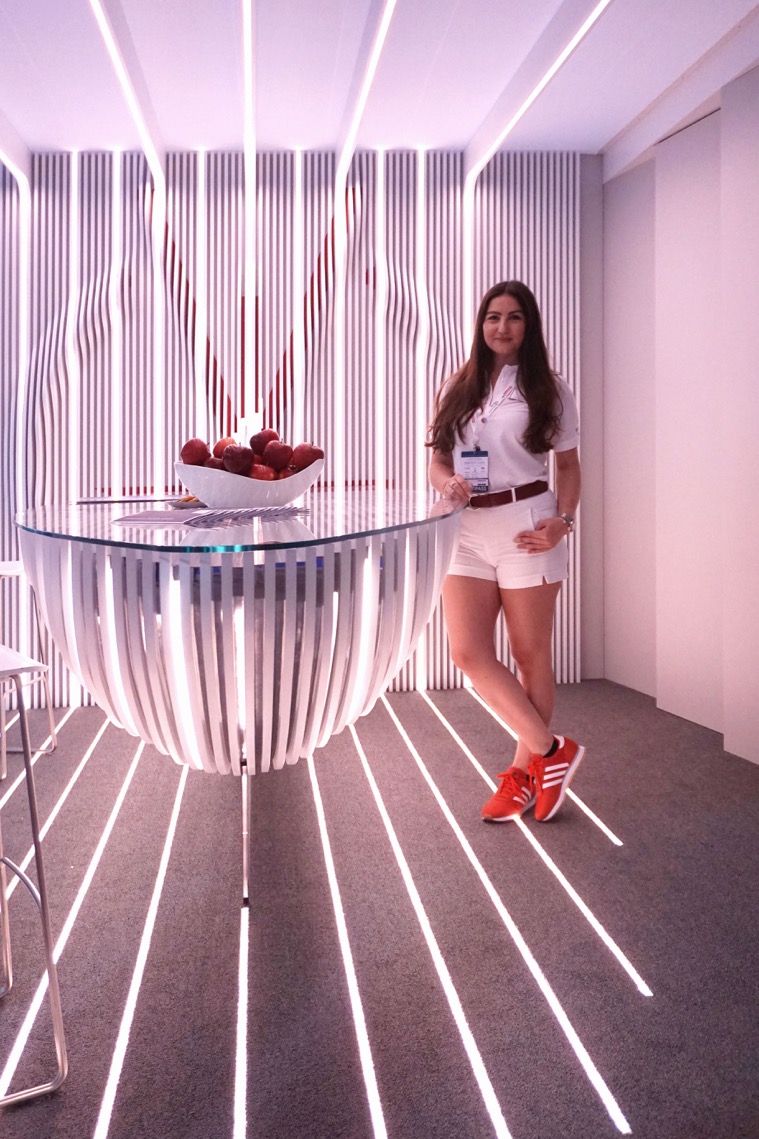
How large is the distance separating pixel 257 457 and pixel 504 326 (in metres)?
0.93

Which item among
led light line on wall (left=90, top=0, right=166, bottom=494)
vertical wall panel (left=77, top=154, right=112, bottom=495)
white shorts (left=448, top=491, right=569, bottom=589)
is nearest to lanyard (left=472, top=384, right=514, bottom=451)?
white shorts (left=448, top=491, right=569, bottom=589)

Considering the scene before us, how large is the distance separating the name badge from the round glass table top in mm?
206

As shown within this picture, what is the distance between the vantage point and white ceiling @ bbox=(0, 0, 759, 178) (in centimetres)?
313

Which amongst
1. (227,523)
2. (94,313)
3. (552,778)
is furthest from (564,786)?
(94,313)

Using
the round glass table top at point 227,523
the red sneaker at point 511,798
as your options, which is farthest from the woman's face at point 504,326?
the red sneaker at point 511,798

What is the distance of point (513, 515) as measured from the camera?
2.52 metres

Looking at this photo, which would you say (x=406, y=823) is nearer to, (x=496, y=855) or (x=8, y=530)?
(x=496, y=855)

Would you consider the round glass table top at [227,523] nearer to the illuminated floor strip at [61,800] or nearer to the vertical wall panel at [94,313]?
the illuminated floor strip at [61,800]

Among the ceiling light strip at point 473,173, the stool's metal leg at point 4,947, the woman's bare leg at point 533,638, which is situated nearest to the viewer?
the stool's metal leg at point 4,947

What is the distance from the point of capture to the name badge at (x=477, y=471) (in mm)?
2461

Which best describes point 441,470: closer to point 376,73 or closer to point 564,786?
point 564,786

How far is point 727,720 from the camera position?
3.45 m

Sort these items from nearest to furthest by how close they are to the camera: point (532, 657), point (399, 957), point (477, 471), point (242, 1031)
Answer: point (242, 1031), point (399, 957), point (477, 471), point (532, 657)

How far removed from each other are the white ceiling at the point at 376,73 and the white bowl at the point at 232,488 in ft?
6.04
